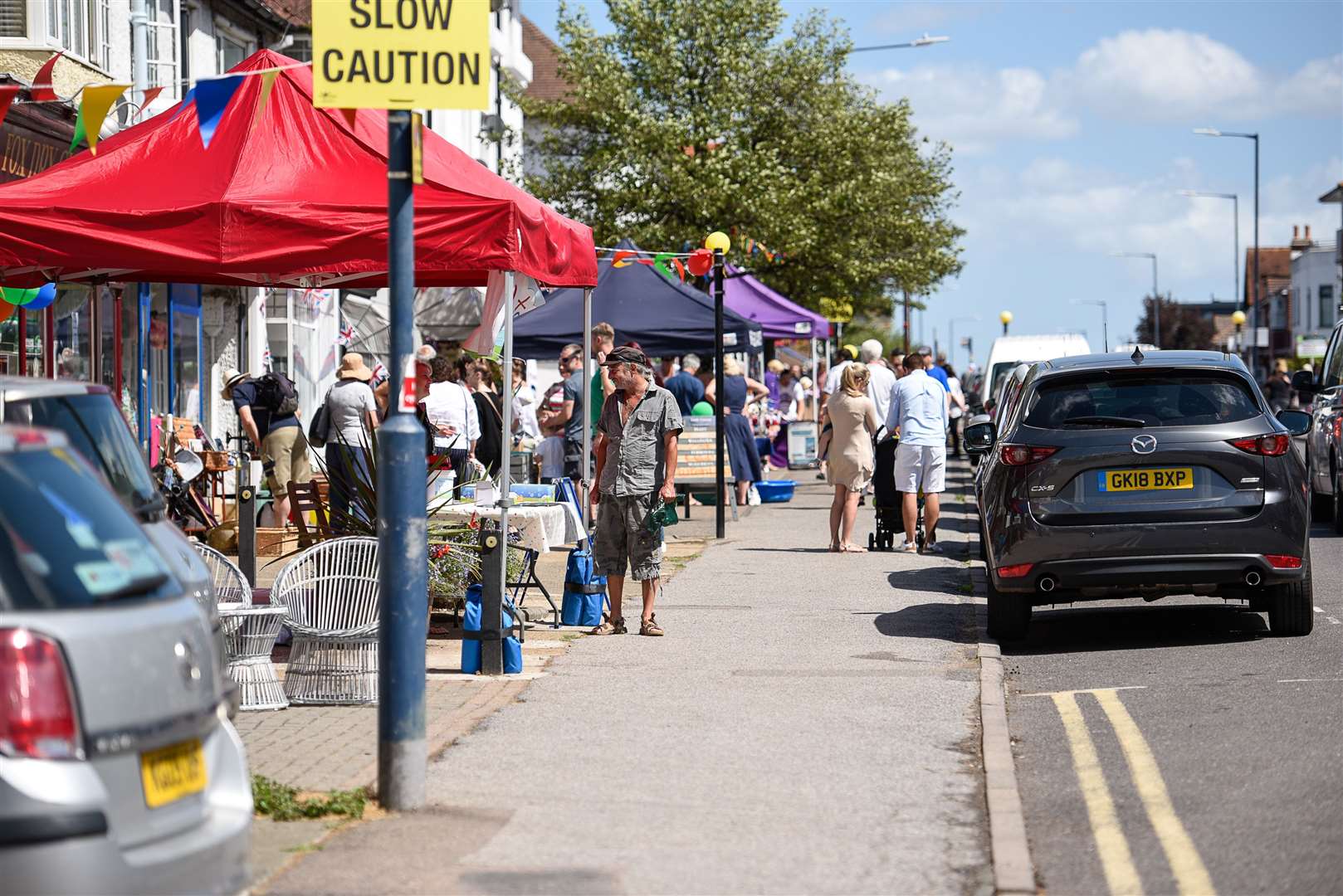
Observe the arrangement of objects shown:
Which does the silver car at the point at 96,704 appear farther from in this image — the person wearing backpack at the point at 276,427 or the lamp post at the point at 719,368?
the lamp post at the point at 719,368

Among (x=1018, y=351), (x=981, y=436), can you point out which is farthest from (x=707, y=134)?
(x=981, y=436)

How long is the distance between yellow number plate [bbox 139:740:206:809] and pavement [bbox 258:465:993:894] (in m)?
1.21

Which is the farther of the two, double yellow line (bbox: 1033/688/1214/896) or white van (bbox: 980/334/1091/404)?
white van (bbox: 980/334/1091/404)

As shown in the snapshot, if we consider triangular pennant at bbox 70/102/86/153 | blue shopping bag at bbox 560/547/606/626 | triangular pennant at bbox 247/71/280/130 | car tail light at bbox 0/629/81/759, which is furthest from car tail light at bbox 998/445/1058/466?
car tail light at bbox 0/629/81/759

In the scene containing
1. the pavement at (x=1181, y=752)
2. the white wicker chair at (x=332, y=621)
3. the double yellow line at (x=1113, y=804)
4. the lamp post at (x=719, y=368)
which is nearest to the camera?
the double yellow line at (x=1113, y=804)

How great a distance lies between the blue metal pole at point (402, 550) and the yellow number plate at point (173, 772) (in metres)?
1.98

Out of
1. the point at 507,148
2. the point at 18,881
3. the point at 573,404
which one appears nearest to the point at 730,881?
the point at 18,881

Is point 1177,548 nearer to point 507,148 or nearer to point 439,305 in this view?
point 439,305

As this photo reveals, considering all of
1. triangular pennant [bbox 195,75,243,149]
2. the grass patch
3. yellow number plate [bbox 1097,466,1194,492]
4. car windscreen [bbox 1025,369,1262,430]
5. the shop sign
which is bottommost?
the grass patch

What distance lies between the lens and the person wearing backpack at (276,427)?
55.9 ft

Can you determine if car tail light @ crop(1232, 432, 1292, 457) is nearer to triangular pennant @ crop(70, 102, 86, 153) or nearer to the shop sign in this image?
the shop sign

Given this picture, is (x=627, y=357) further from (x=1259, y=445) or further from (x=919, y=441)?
(x=919, y=441)

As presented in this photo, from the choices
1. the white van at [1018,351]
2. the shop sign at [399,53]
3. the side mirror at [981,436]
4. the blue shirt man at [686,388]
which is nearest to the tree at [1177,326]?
the white van at [1018,351]

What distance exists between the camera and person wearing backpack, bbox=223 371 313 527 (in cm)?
1705
